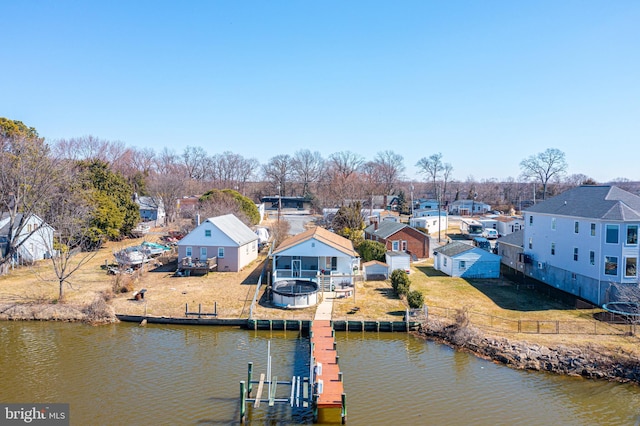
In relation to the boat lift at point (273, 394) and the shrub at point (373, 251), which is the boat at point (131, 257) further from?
the boat lift at point (273, 394)

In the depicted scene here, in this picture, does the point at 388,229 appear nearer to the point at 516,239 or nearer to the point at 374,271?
the point at 374,271

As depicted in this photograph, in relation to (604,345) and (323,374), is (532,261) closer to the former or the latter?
(604,345)

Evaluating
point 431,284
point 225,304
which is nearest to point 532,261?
point 431,284

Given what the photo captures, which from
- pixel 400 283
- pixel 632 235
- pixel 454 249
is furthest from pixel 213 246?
pixel 632 235

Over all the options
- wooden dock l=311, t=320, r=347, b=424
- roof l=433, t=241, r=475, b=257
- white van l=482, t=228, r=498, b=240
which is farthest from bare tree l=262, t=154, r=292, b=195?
wooden dock l=311, t=320, r=347, b=424

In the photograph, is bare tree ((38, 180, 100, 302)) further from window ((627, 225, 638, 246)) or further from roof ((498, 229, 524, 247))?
window ((627, 225, 638, 246))

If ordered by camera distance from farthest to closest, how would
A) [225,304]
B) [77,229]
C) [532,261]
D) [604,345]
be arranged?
[77,229] → [532,261] → [225,304] → [604,345]
